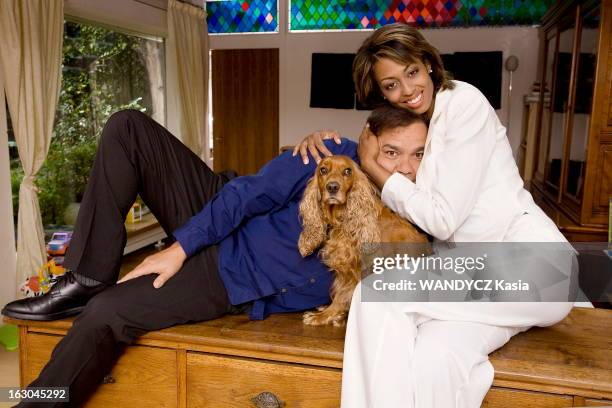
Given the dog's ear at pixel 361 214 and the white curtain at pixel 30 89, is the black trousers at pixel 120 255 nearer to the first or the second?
the dog's ear at pixel 361 214

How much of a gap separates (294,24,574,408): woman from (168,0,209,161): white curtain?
186 inches

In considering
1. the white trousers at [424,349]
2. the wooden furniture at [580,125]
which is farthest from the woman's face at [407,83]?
the wooden furniture at [580,125]

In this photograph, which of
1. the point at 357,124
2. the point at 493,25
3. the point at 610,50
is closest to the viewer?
the point at 610,50

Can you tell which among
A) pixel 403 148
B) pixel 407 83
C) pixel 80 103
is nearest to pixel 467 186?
pixel 403 148

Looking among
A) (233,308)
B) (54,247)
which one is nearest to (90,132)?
(54,247)

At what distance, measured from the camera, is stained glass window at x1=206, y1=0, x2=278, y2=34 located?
7141 mm

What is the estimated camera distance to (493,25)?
6355mm

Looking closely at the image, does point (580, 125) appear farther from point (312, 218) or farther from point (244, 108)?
point (244, 108)

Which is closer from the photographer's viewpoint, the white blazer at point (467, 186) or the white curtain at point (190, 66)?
the white blazer at point (467, 186)

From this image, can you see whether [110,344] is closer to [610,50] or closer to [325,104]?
[610,50]

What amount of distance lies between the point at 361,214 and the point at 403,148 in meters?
0.28

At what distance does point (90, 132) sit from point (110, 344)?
12.6 feet

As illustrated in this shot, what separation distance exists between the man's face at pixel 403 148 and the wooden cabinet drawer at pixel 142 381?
94cm

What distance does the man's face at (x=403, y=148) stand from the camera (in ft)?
5.97
